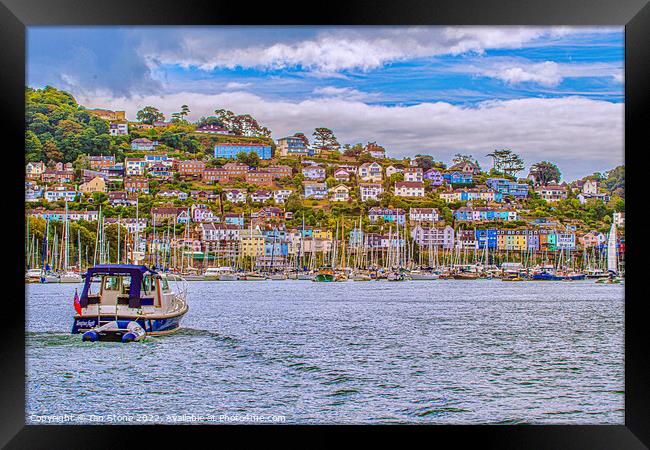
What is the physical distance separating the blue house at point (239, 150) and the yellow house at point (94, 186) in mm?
7642

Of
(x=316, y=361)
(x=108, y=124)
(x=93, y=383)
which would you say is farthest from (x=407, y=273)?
(x=93, y=383)

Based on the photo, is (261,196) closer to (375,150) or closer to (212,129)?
(212,129)

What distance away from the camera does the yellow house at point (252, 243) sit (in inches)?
1510

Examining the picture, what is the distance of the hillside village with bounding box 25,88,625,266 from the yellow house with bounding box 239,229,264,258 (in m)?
0.07

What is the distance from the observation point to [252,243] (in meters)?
38.6

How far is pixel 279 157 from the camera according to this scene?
146ft

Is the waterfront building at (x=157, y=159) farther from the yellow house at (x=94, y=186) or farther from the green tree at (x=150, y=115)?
the yellow house at (x=94, y=186)

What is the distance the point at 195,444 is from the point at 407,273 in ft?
109

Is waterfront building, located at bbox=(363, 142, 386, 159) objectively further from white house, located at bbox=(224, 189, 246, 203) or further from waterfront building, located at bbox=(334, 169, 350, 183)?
white house, located at bbox=(224, 189, 246, 203)

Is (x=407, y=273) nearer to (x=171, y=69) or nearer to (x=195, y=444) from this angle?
(x=171, y=69)

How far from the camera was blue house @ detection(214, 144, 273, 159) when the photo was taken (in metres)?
44.2

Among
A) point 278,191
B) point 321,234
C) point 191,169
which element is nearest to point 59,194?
point 191,169

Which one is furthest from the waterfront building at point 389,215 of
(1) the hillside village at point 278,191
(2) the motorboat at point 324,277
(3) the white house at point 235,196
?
(3) the white house at point 235,196
